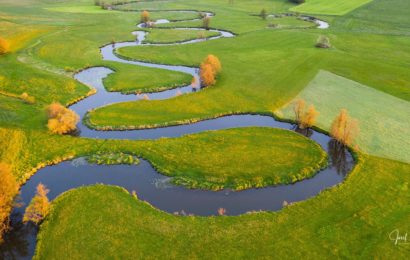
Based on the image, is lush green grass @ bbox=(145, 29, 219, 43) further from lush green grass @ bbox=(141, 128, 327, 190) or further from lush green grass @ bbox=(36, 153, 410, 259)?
lush green grass @ bbox=(36, 153, 410, 259)

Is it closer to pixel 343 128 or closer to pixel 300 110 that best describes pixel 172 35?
pixel 300 110

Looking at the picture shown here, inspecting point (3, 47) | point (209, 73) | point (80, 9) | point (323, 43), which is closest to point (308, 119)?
point (209, 73)

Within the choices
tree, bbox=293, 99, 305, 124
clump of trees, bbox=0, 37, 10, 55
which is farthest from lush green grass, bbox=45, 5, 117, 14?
tree, bbox=293, 99, 305, 124

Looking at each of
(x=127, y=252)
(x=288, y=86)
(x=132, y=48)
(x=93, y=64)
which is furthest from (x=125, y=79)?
(x=127, y=252)

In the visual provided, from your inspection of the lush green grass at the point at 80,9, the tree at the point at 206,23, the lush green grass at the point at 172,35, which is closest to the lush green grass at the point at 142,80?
the lush green grass at the point at 172,35

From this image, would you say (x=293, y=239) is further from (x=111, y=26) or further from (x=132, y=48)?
(x=111, y=26)

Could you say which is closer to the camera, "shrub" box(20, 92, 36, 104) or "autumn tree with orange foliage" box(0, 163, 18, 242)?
"autumn tree with orange foliage" box(0, 163, 18, 242)

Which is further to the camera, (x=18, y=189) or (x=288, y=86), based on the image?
(x=288, y=86)
